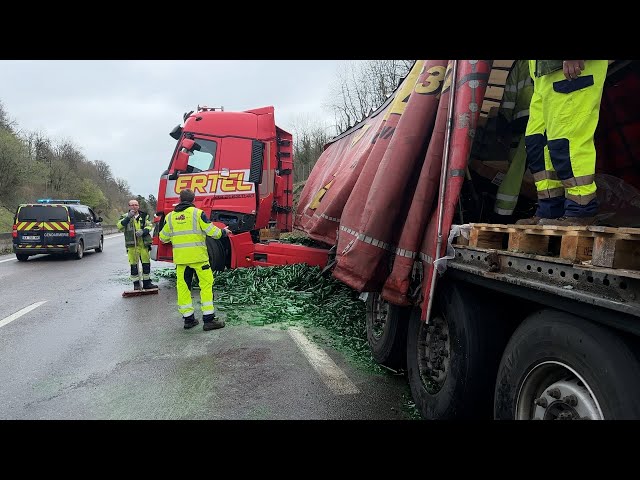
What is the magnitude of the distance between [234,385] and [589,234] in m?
3.05

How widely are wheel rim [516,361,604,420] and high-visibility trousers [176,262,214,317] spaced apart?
4305 mm

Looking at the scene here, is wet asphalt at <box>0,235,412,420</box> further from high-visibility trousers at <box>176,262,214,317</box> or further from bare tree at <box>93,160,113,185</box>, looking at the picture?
bare tree at <box>93,160,113,185</box>

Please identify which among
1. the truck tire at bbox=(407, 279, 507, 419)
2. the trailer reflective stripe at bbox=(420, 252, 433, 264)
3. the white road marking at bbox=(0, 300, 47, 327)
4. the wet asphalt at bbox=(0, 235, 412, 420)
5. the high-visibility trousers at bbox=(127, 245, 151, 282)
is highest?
the trailer reflective stripe at bbox=(420, 252, 433, 264)

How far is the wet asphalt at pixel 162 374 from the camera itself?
327 centimetres

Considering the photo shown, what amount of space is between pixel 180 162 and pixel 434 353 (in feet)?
22.1

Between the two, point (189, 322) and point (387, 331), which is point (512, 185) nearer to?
point (387, 331)

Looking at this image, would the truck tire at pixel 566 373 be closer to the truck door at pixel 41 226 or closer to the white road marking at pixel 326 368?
the white road marking at pixel 326 368

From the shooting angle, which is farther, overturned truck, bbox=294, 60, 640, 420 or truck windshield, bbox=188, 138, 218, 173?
truck windshield, bbox=188, 138, 218, 173

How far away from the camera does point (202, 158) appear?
8359 mm

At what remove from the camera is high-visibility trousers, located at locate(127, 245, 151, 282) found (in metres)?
8.12

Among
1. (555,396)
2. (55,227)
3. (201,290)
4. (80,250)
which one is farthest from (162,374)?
(80,250)

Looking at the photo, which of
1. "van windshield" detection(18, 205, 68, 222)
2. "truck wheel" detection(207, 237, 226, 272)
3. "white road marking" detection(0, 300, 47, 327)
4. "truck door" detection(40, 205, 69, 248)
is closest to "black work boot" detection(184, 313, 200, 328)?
"white road marking" detection(0, 300, 47, 327)

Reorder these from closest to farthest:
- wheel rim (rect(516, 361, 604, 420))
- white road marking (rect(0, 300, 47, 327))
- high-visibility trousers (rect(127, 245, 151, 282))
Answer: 1. wheel rim (rect(516, 361, 604, 420))
2. white road marking (rect(0, 300, 47, 327))
3. high-visibility trousers (rect(127, 245, 151, 282))
